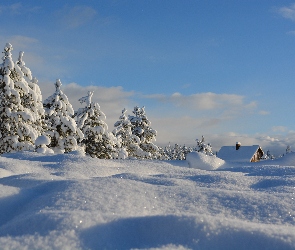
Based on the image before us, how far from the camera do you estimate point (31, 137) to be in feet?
69.9

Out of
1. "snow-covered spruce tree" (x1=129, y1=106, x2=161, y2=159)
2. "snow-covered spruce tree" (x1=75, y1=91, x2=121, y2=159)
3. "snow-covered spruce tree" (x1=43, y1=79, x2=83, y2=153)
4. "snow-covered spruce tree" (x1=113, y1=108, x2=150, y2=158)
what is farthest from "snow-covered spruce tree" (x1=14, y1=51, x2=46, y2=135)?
"snow-covered spruce tree" (x1=129, y1=106, x2=161, y2=159)

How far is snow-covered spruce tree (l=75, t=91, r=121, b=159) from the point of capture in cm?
2844

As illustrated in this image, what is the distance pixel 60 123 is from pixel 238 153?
24921 millimetres

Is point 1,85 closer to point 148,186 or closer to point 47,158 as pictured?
point 47,158

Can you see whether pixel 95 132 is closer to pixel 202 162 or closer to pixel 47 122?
pixel 47 122

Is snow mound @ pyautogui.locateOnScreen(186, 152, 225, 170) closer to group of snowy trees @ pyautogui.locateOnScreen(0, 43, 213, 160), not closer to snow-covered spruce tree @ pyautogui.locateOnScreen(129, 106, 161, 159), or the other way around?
group of snowy trees @ pyautogui.locateOnScreen(0, 43, 213, 160)

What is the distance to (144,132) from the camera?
35438 mm

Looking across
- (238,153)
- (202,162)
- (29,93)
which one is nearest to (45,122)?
(29,93)

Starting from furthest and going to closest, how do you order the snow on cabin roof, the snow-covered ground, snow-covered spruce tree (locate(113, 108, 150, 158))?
the snow on cabin roof → snow-covered spruce tree (locate(113, 108, 150, 158)) → the snow-covered ground

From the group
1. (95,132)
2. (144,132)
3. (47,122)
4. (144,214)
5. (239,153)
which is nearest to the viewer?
(144,214)

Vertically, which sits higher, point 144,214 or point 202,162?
point 202,162

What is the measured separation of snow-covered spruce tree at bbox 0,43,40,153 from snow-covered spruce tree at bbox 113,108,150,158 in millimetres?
12572

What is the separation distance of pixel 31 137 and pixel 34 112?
2.10m

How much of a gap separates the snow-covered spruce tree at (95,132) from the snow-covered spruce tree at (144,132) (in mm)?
6492
